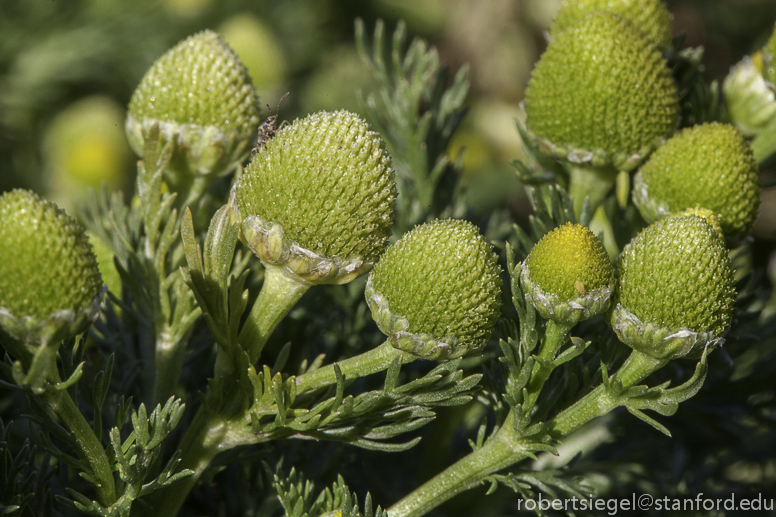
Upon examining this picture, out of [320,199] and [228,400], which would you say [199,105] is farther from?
[228,400]

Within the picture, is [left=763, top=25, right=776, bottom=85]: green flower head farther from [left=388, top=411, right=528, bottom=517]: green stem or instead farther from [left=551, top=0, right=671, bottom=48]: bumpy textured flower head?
[left=388, top=411, right=528, bottom=517]: green stem

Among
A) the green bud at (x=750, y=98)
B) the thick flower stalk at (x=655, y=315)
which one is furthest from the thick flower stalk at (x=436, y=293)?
the green bud at (x=750, y=98)

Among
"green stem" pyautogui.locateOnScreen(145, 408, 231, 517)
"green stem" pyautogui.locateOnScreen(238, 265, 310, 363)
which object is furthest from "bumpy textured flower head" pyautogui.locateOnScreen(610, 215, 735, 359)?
"green stem" pyautogui.locateOnScreen(145, 408, 231, 517)

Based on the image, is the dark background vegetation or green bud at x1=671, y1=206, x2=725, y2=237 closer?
green bud at x1=671, y1=206, x2=725, y2=237

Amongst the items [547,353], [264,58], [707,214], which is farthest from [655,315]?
[264,58]

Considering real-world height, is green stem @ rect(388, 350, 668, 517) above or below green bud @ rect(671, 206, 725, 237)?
below

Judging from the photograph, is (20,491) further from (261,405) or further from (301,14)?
(301,14)

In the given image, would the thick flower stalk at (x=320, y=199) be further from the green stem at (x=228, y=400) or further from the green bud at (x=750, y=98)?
the green bud at (x=750, y=98)
